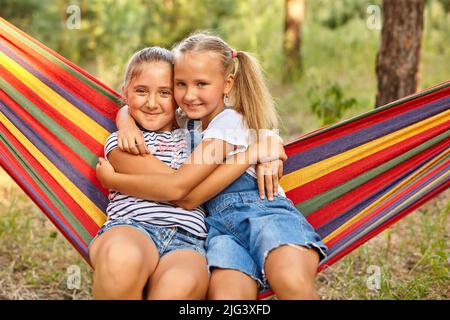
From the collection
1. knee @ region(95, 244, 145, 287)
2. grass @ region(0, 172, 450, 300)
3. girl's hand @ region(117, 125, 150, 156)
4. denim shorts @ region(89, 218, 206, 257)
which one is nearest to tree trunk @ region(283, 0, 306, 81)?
grass @ region(0, 172, 450, 300)

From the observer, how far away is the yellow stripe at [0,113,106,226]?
197cm

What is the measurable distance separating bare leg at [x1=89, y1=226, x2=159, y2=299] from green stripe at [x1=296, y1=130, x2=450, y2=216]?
57cm

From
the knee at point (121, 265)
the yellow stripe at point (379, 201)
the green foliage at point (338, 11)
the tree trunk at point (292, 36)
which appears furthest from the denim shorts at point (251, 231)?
the green foliage at point (338, 11)

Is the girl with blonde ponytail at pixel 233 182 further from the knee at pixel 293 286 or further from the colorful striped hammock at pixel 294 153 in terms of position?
the colorful striped hammock at pixel 294 153

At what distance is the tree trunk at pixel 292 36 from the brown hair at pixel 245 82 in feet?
12.6

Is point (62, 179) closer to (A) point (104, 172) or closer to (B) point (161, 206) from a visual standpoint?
(A) point (104, 172)

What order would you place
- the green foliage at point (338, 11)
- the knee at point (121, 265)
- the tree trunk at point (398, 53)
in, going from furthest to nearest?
the green foliage at point (338, 11) → the tree trunk at point (398, 53) → the knee at point (121, 265)

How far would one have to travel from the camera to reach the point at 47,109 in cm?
213

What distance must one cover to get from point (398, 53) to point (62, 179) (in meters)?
1.75

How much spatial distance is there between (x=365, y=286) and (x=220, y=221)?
0.90 meters

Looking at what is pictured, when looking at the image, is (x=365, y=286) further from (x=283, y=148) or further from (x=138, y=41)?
(x=138, y=41)

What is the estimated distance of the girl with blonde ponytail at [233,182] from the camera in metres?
1.67

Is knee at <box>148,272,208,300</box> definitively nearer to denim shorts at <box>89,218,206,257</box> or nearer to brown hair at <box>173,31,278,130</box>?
denim shorts at <box>89,218,206,257</box>

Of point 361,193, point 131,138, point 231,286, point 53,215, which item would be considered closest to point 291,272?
point 231,286
